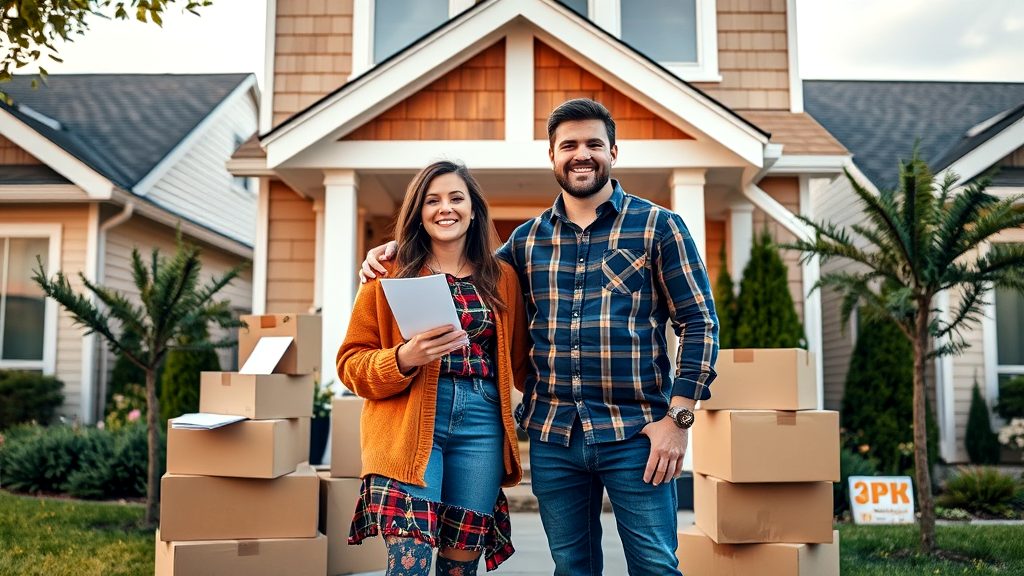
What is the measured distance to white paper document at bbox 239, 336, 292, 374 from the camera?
156 inches

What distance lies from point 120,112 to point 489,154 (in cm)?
847

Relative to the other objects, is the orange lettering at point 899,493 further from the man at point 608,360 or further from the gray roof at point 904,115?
the man at point 608,360

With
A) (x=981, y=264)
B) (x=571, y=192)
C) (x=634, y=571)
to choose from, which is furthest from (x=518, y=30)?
(x=634, y=571)

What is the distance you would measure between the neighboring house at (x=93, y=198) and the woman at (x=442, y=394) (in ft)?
20.1

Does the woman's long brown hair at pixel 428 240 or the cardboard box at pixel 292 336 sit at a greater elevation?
the woman's long brown hair at pixel 428 240

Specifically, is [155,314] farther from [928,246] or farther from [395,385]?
[928,246]

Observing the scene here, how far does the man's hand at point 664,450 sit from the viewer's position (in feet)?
8.00

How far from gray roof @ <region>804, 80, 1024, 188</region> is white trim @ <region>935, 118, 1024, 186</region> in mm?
311

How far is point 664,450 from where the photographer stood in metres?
2.44

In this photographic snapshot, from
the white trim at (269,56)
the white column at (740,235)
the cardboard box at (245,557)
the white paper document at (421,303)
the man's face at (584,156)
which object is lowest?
the cardboard box at (245,557)

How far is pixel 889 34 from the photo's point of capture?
1969cm

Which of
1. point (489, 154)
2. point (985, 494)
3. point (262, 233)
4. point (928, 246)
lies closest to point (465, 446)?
point (928, 246)

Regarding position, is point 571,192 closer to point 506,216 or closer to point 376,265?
point 376,265

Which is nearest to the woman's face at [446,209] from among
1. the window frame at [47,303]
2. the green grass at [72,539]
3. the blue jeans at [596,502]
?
the blue jeans at [596,502]
